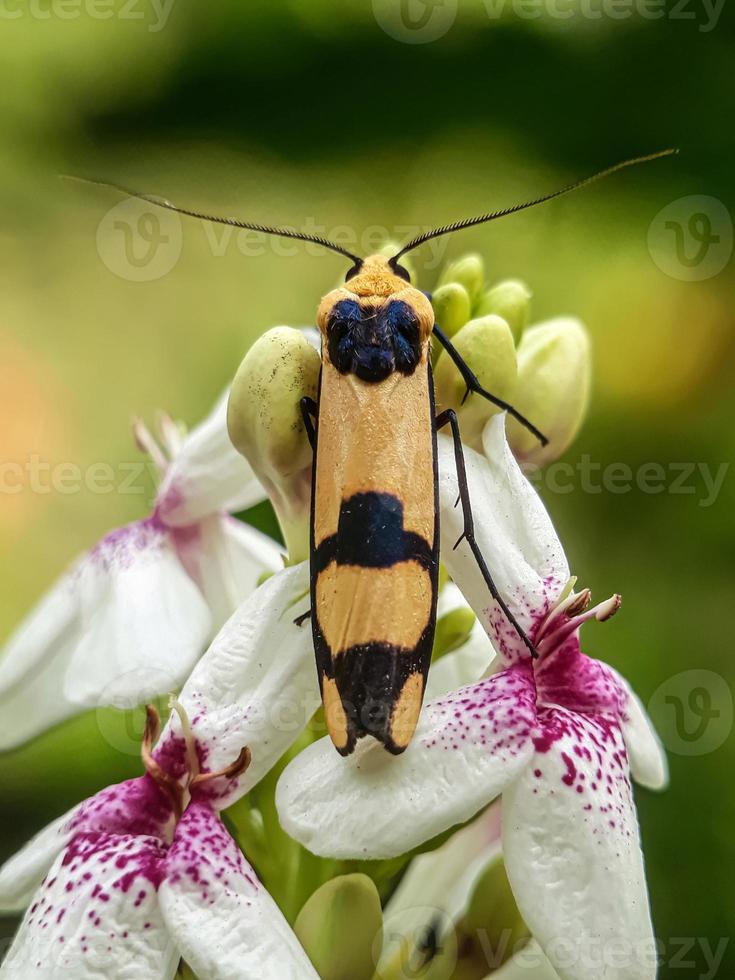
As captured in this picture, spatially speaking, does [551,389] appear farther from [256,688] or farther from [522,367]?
[256,688]

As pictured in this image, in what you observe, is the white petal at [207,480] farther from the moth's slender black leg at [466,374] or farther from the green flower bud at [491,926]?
the green flower bud at [491,926]

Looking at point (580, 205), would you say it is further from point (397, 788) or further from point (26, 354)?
point (397, 788)

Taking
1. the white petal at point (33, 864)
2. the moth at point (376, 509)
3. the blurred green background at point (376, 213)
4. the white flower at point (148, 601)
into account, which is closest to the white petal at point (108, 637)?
the white flower at point (148, 601)

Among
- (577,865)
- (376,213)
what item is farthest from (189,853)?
(376,213)

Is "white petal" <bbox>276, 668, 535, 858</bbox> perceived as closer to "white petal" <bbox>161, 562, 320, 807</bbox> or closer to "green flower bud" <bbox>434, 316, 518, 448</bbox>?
"white petal" <bbox>161, 562, 320, 807</bbox>

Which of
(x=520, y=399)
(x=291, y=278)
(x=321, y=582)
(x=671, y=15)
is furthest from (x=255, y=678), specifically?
(x=671, y=15)
